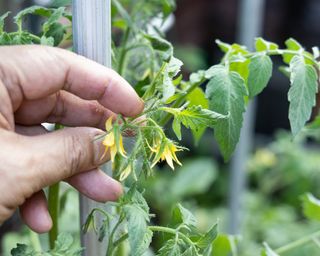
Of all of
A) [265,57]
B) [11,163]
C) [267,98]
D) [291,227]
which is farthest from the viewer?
[267,98]

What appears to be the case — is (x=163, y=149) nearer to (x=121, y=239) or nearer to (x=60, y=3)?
(x=121, y=239)

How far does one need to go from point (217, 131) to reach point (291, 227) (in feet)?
4.20

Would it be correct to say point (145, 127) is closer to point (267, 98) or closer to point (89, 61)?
point (89, 61)

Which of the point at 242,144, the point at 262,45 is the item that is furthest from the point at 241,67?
the point at 242,144

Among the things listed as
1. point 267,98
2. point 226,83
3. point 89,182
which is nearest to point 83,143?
point 89,182

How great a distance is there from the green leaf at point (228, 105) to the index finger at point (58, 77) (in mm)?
91

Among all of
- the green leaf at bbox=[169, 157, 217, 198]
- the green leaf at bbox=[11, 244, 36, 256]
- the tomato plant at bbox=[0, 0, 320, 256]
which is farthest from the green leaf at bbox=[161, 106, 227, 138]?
the green leaf at bbox=[169, 157, 217, 198]

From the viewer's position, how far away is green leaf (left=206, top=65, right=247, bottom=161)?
0.59 m

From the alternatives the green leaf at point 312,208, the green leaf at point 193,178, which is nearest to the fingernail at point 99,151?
the green leaf at point 312,208

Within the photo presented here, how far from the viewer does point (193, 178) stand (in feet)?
6.59

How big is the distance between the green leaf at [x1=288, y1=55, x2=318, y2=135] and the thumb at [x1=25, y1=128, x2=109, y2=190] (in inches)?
8.0

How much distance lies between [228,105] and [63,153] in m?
0.18

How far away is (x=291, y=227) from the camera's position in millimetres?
1784

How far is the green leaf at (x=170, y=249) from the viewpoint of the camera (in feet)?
1.79
